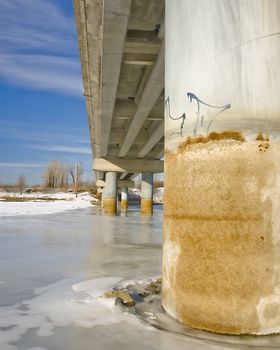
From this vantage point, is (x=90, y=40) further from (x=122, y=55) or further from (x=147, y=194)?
(x=147, y=194)

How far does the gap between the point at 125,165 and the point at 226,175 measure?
101 ft

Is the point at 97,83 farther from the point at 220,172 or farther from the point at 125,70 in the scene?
the point at 220,172

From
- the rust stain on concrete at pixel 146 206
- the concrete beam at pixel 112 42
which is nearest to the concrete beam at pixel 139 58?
the concrete beam at pixel 112 42

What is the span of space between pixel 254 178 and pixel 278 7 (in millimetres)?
1589

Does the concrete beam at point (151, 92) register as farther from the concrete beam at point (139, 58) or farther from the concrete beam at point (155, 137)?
the concrete beam at point (155, 137)

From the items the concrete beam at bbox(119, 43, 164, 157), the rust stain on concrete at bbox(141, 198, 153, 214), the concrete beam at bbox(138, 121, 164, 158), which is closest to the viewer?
the concrete beam at bbox(119, 43, 164, 157)

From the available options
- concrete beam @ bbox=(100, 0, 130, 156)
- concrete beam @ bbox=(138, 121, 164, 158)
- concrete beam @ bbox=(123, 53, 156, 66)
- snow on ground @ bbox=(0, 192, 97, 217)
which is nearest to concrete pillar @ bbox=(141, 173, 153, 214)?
concrete beam @ bbox=(138, 121, 164, 158)

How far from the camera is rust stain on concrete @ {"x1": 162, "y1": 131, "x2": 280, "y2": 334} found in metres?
2.94

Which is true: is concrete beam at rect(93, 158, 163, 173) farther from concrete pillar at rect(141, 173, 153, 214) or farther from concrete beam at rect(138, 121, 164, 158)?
concrete pillar at rect(141, 173, 153, 214)

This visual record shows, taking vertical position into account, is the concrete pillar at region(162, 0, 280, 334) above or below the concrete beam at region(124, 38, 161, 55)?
below

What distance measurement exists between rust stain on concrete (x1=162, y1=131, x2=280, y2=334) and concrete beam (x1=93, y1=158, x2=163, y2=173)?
30026mm

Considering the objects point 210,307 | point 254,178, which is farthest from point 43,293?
point 254,178

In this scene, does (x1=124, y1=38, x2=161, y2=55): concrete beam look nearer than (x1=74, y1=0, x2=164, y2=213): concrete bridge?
No

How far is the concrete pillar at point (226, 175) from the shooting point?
2.96 metres
